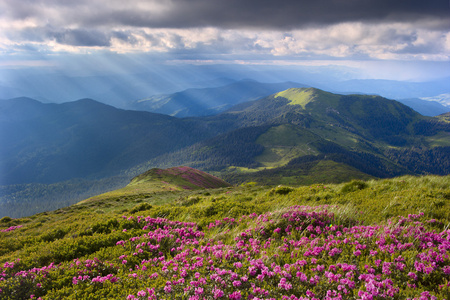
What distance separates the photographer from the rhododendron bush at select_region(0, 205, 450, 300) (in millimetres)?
4984

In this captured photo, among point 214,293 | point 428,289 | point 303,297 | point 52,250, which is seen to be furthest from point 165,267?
point 428,289

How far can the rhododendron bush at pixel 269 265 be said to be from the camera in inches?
196

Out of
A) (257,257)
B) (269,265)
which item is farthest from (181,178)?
(269,265)

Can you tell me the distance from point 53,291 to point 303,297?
21.3 ft

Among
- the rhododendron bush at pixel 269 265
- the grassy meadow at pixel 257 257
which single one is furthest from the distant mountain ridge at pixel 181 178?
the rhododendron bush at pixel 269 265

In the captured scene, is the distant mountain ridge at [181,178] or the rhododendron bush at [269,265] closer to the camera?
the rhododendron bush at [269,265]

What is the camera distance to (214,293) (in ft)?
16.0

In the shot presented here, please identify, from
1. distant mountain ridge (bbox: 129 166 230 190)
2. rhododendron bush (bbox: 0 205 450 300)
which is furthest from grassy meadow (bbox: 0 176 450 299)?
distant mountain ridge (bbox: 129 166 230 190)

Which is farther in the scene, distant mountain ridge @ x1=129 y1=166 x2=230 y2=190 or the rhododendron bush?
→ distant mountain ridge @ x1=129 y1=166 x2=230 y2=190

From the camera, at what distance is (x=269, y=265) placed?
236 inches

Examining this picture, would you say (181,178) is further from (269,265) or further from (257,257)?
(269,265)

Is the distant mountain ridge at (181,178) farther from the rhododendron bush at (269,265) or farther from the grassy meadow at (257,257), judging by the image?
the rhododendron bush at (269,265)

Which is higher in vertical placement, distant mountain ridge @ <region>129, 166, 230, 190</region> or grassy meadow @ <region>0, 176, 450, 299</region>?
grassy meadow @ <region>0, 176, 450, 299</region>

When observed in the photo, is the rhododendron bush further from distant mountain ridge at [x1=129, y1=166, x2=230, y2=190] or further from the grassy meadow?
distant mountain ridge at [x1=129, y1=166, x2=230, y2=190]
